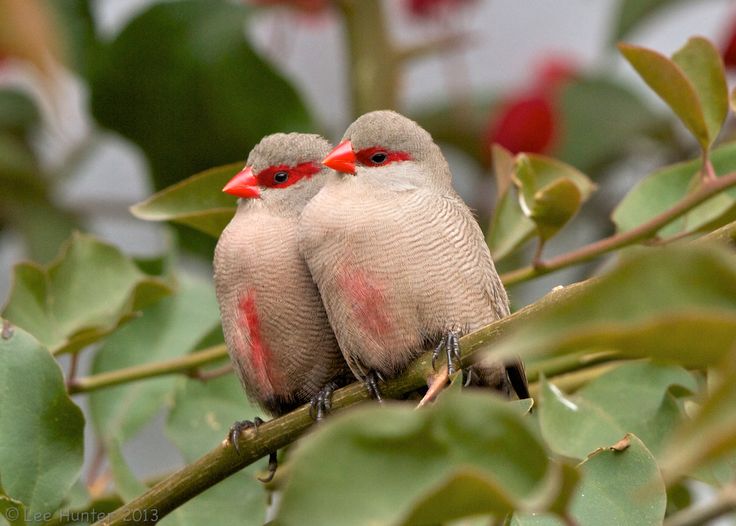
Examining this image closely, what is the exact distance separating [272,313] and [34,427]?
0.78ft

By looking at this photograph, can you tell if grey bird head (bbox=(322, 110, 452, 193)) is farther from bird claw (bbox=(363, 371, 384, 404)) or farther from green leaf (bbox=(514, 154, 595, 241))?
bird claw (bbox=(363, 371, 384, 404))

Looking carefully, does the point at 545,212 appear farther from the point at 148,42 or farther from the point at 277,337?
the point at 148,42

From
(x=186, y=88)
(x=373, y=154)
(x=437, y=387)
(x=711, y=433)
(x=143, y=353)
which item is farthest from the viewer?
(x=186, y=88)

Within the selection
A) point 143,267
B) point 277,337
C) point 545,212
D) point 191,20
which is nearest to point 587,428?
point 545,212

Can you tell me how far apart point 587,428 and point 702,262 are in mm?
537

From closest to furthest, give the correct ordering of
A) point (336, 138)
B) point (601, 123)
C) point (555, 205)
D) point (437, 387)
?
point (437, 387)
point (555, 205)
point (601, 123)
point (336, 138)

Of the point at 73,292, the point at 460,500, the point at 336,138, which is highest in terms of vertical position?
the point at 460,500

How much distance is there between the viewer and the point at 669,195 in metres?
0.99

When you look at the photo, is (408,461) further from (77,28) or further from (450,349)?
(77,28)

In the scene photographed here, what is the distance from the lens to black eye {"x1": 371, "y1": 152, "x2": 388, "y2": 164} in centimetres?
96

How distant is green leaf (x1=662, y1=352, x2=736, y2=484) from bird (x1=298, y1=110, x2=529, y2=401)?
52cm

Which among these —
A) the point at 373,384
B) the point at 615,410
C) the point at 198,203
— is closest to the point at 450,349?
the point at 373,384

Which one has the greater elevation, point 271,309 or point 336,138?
→ point 271,309

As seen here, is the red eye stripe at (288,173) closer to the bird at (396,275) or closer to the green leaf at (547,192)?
the bird at (396,275)
